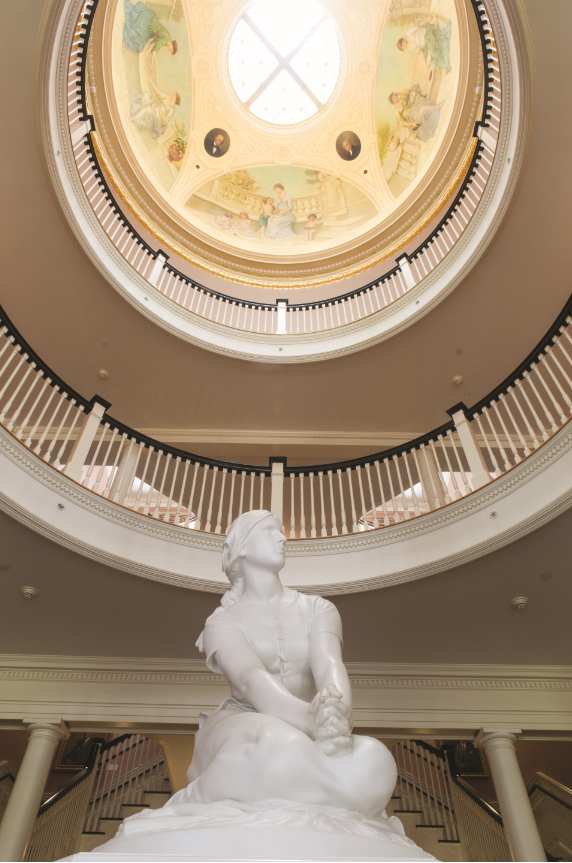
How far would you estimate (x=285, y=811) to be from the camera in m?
1.53

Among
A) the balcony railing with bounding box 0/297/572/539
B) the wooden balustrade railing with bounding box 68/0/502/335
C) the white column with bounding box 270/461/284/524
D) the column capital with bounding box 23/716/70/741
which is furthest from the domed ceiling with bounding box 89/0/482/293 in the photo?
the column capital with bounding box 23/716/70/741

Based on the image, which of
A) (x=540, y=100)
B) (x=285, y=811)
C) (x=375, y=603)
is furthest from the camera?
(x=540, y=100)

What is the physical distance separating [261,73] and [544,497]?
592 inches

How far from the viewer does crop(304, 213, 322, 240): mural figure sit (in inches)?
592

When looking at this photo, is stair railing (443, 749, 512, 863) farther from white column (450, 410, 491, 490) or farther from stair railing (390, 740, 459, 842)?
white column (450, 410, 491, 490)

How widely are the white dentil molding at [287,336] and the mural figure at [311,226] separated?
638 cm

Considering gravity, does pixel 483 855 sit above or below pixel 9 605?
below

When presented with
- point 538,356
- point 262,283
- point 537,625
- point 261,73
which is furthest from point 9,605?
point 261,73

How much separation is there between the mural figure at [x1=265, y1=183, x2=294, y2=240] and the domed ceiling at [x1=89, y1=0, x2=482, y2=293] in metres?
0.04

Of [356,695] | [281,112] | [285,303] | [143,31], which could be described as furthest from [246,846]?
[281,112]

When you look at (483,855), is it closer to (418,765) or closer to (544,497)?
(418,765)

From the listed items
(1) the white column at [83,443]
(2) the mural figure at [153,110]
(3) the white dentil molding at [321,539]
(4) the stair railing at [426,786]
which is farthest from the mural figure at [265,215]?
(4) the stair railing at [426,786]

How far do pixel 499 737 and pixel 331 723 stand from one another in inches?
220

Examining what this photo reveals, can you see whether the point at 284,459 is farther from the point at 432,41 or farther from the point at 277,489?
the point at 432,41
